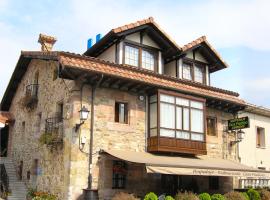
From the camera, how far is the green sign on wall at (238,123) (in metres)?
20.1

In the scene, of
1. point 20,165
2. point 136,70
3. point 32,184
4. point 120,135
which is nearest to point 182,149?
point 120,135

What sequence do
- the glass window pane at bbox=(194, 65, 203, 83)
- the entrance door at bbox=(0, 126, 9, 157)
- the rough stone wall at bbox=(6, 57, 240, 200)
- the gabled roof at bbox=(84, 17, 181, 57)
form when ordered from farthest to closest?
1. the entrance door at bbox=(0, 126, 9, 157)
2. the glass window pane at bbox=(194, 65, 203, 83)
3. the gabled roof at bbox=(84, 17, 181, 57)
4. the rough stone wall at bbox=(6, 57, 240, 200)

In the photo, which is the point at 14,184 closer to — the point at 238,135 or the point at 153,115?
the point at 153,115

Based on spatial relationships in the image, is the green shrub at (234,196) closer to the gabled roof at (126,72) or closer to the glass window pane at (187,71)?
the gabled roof at (126,72)

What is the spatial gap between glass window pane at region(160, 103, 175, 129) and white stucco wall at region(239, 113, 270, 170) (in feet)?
21.4

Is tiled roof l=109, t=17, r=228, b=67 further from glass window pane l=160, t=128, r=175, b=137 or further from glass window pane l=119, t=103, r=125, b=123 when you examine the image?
glass window pane l=160, t=128, r=175, b=137

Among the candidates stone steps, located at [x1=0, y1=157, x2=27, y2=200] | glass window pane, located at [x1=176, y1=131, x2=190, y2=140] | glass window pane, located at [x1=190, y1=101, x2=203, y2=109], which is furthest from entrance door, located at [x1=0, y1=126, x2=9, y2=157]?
glass window pane, located at [x1=190, y1=101, x2=203, y2=109]

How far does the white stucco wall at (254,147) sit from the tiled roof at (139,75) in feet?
9.70

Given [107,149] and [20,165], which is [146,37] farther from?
[20,165]

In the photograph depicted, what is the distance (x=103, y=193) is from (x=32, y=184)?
472cm

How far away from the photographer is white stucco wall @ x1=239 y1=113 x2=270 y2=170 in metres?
22.6

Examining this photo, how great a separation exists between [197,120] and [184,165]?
352 cm

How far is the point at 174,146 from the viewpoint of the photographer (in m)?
17.4

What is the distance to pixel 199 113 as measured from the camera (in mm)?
18891
